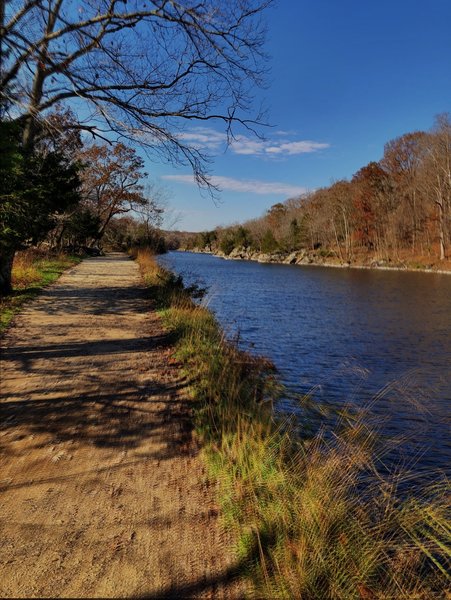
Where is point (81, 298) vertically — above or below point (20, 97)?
below

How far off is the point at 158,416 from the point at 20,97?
A: 4201 millimetres

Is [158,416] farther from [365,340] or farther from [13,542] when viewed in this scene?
[365,340]

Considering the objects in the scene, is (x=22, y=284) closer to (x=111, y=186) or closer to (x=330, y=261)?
(x=111, y=186)

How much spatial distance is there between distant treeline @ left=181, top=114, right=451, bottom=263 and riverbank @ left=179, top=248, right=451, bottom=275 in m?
1.60

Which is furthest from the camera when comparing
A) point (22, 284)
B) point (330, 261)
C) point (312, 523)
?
point (330, 261)

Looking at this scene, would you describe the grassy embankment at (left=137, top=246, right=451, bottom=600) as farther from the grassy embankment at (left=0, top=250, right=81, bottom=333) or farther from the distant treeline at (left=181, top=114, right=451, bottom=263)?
the distant treeline at (left=181, top=114, right=451, bottom=263)

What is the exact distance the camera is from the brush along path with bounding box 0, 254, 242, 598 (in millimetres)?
2541

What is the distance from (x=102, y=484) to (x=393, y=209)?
5880cm

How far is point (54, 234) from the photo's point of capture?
1158 inches

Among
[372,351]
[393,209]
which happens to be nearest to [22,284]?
[372,351]

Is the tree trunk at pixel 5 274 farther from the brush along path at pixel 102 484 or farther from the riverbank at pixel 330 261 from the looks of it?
the riverbank at pixel 330 261

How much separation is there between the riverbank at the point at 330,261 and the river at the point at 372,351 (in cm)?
2027

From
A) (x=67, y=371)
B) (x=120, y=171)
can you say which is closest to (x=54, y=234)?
(x=120, y=171)

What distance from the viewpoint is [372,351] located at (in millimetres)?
12445
